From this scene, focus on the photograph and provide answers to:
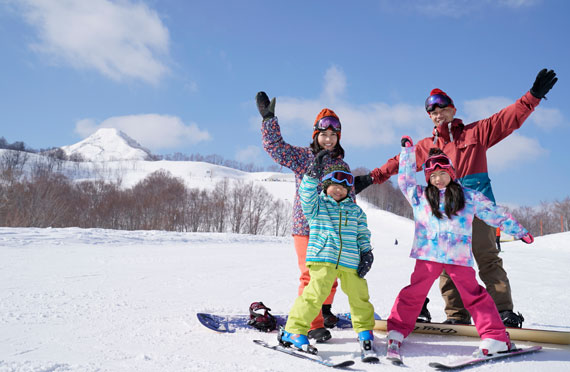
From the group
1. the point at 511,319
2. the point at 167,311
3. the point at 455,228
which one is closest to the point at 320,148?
the point at 455,228

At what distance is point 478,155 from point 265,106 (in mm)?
1851

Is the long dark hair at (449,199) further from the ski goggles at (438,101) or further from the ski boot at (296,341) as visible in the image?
the ski boot at (296,341)

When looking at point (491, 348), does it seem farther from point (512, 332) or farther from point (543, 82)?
point (543, 82)

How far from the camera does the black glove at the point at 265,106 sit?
2.96 m

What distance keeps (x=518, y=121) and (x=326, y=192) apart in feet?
5.45

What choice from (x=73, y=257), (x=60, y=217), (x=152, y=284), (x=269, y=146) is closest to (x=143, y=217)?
(x=60, y=217)

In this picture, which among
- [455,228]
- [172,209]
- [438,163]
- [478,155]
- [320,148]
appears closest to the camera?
[455,228]

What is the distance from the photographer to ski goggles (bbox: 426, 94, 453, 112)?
10.2 ft

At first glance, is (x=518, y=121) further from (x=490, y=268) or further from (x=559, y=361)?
(x=559, y=361)

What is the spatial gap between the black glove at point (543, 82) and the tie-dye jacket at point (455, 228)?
3.07ft

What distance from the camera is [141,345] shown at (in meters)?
2.42

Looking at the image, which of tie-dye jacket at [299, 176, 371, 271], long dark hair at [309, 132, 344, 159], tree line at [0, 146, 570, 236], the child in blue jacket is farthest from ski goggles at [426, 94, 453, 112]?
tree line at [0, 146, 570, 236]

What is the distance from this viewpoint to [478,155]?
2965 millimetres

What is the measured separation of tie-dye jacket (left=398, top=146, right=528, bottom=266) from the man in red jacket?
1.06 ft
